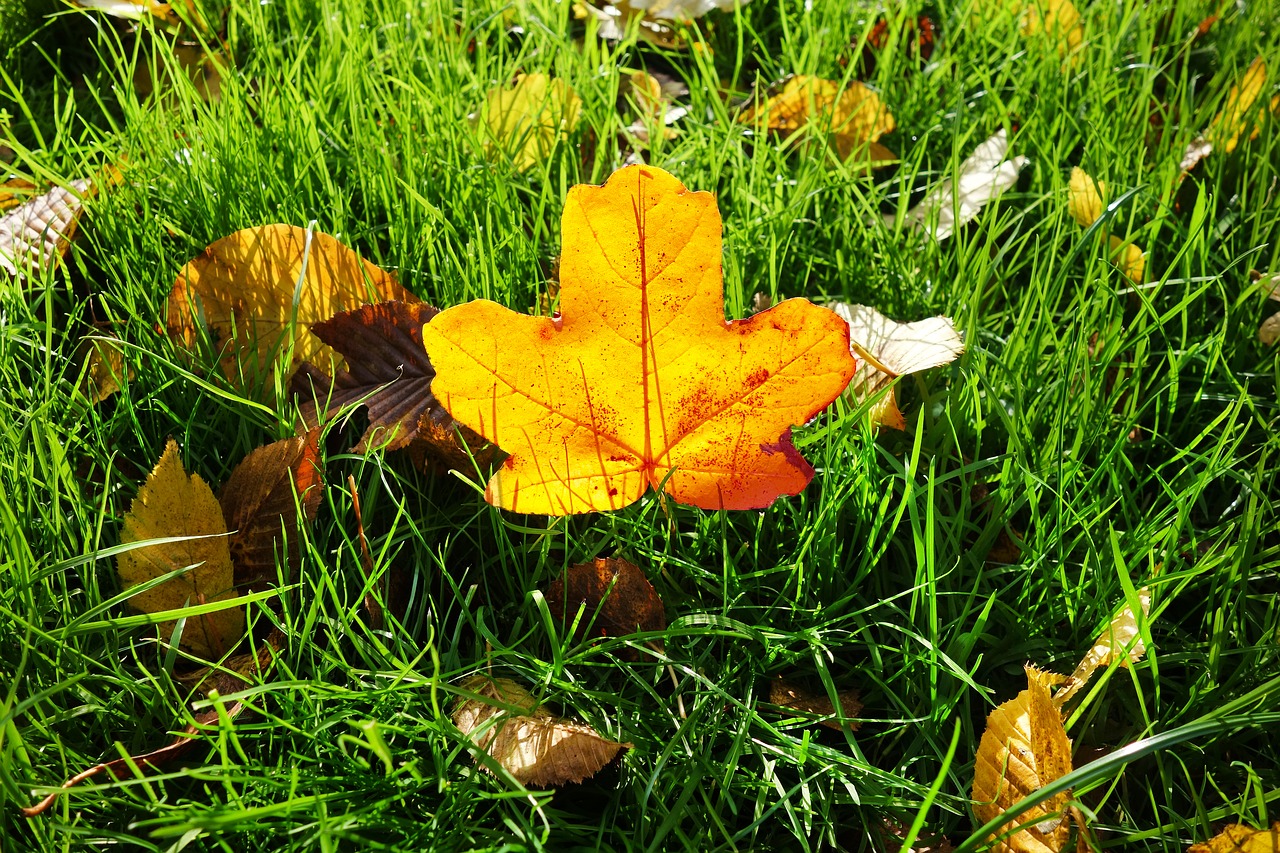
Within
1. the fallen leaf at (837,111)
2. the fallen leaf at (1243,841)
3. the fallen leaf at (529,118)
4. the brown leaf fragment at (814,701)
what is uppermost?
the fallen leaf at (529,118)

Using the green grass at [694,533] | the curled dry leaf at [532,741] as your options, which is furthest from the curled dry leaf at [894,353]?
the curled dry leaf at [532,741]

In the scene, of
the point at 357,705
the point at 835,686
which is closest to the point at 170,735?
the point at 357,705

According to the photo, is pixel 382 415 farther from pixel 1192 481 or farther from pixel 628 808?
pixel 1192 481

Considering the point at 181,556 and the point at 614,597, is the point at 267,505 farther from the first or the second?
the point at 614,597

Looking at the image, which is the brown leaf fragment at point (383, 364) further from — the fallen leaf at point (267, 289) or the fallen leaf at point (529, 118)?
the fallen leaf at point (529, 118)

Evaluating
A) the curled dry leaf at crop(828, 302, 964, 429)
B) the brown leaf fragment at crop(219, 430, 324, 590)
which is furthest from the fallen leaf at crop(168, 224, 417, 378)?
the curled dry leaf at crop(828, 302, 964, 429)
